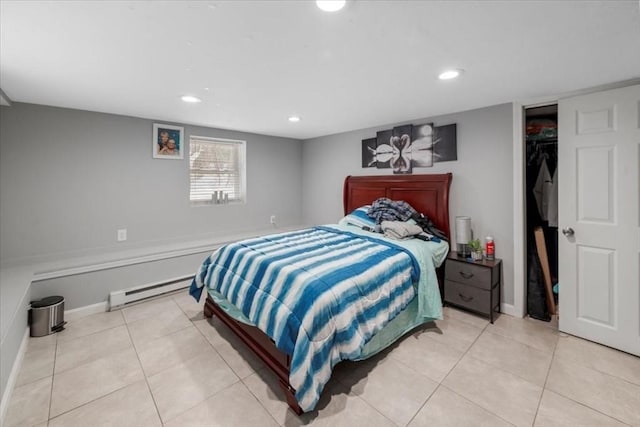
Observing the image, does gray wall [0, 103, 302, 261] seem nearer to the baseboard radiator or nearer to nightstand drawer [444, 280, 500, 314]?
the baseboard radiator

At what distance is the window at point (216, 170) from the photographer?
12.7 ft

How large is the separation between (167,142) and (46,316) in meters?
2.14

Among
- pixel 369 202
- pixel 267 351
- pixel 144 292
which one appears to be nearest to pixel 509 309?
pixel 369 202

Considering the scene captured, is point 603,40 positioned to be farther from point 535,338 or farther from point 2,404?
point 2,404

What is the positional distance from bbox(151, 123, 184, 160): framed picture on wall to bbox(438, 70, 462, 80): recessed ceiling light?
309 cm

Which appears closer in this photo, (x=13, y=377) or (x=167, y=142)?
(x=13, y=377)

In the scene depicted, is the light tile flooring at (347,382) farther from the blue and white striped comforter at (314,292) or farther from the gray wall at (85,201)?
the gray wall at (85,201)

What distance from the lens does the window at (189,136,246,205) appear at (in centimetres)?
387

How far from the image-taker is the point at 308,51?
1686 millimetres

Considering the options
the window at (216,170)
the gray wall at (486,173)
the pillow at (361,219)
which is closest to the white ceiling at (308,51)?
the gray wall at (486,173)

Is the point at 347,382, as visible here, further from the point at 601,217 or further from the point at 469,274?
the point at 601,217

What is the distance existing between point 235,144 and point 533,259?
402 centimetres

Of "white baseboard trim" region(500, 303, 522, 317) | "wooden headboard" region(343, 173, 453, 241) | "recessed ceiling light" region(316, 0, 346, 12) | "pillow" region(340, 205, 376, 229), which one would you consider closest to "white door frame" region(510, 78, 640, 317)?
"white baseboard trim" region(500, 303, 522, 317)

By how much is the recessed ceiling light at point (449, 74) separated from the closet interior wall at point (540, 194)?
123cm
